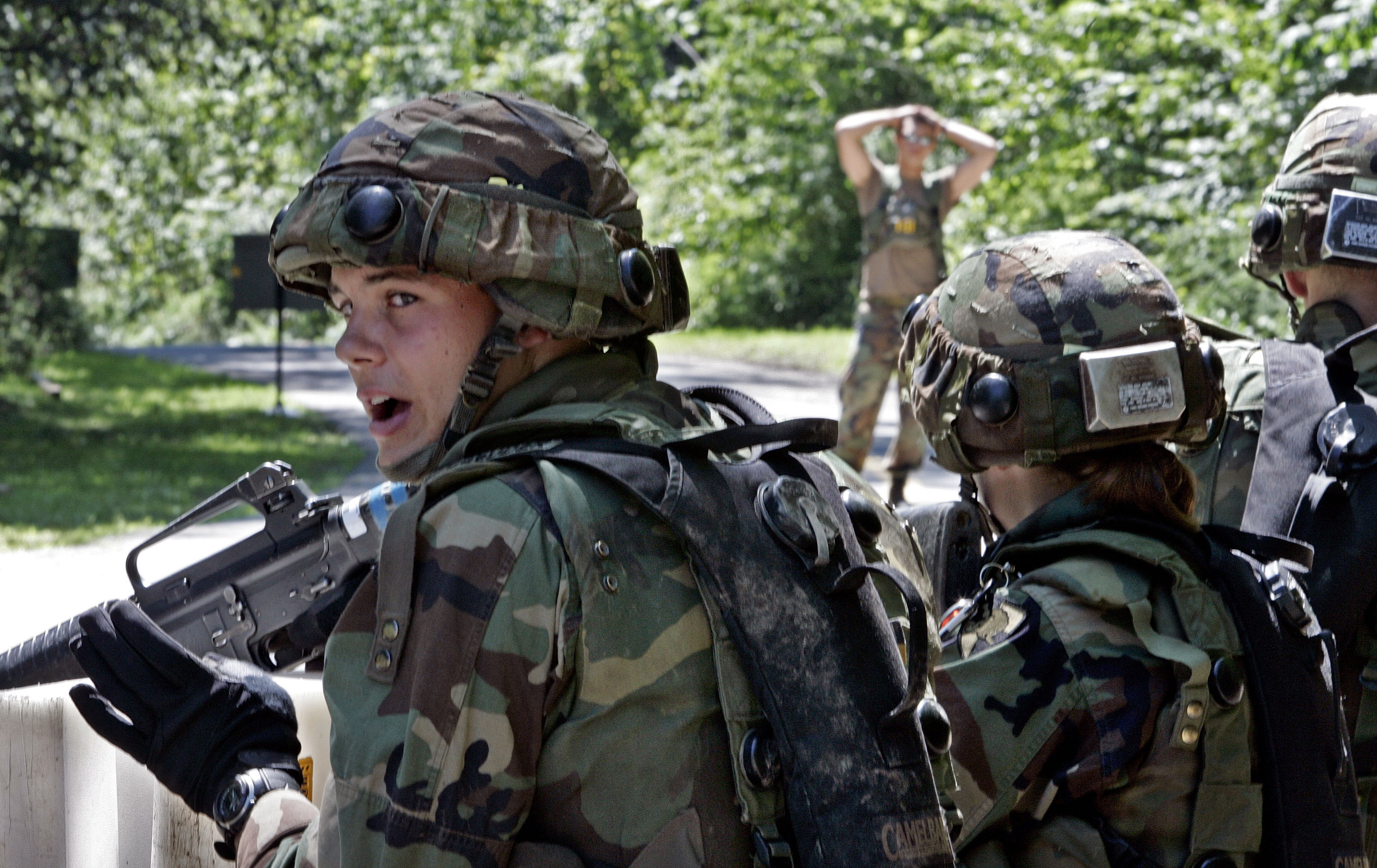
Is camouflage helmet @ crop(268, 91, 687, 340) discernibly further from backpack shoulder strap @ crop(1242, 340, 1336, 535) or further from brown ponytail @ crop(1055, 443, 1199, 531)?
backpack shoulder strap @ crop(1242, 340, 1336, 535)

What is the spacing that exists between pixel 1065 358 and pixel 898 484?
271 inches

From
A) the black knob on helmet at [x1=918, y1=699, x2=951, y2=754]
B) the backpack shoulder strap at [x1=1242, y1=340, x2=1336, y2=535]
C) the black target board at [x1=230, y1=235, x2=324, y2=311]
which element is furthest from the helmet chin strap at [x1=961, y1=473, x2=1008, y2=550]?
the black target board at [x1=230, y1=235, x2=324, y2=311]

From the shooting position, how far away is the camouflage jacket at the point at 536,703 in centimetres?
159

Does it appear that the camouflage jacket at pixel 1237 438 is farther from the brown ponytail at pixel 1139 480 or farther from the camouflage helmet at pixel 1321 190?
the brown ponytail at pixel 1139 480

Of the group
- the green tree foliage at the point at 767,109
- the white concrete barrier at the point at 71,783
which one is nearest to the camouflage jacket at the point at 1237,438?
the white concrete barrier at the point at 71,783

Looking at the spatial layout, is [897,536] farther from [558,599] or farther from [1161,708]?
[558,599]

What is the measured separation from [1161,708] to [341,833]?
3.66ft

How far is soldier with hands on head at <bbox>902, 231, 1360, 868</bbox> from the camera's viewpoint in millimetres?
2029

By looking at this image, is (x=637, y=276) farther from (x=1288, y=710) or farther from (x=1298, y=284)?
(x=1298, y=284)

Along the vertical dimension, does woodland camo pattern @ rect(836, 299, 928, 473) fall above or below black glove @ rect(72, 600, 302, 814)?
below

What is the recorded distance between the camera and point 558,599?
1636mm

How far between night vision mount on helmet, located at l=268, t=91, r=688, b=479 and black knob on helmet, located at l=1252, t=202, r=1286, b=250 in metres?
1.94

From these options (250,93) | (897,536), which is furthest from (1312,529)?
(250,93)

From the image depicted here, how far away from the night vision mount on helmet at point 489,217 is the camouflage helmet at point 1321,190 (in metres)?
1.93
